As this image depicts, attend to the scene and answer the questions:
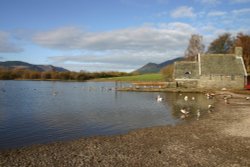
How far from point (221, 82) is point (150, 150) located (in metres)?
47.6

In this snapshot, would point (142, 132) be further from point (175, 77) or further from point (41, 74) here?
point (41, 74)

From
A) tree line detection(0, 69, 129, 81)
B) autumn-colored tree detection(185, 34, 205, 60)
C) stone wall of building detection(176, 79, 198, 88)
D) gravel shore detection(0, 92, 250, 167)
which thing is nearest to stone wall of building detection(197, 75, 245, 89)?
stone wall of building detection(176, 79, 198, 88)

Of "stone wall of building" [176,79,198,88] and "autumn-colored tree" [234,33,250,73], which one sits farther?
"autumn-colored tree" [234,33,250,73]

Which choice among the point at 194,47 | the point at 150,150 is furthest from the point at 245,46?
the point at 150,150

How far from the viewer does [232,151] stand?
15312 millimetres

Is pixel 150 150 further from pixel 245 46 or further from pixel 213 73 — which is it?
pixel 245 46

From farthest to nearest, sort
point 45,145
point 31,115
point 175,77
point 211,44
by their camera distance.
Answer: point 211,44 → point 175,77 → point 31,115 → point 45,145

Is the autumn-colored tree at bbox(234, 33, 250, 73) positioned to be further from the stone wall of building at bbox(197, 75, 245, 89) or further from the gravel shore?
the gravel shore

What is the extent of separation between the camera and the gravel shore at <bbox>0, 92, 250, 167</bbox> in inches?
534

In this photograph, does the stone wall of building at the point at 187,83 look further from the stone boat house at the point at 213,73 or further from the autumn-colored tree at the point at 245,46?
the autumn-colored tree at the point at 245,46

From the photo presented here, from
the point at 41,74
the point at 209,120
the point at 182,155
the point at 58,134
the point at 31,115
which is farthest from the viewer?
the point at 41,74

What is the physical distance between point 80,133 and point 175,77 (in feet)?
147

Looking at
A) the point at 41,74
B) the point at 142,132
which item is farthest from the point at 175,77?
the point at 41,74

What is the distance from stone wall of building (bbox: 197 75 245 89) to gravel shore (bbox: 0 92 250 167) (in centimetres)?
4007
